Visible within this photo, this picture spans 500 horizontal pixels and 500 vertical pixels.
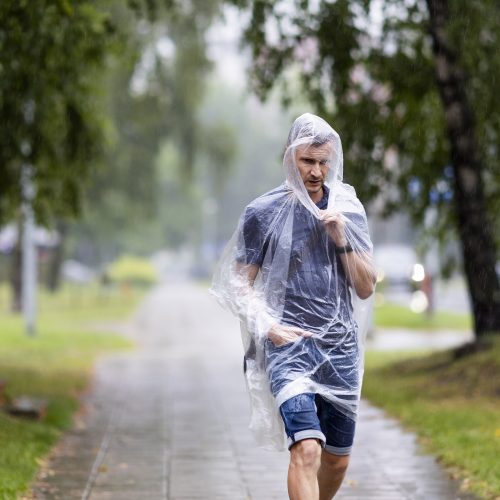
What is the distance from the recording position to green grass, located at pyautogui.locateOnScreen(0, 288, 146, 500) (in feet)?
25.5

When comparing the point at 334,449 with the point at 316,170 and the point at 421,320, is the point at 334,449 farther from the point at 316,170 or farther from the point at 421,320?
the point at 421,320

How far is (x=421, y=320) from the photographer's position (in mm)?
26906

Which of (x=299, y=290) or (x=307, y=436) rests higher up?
(x=299, y=290)

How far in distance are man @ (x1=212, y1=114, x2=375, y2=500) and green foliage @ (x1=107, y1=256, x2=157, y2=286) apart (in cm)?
4747

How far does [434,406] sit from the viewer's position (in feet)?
35.5

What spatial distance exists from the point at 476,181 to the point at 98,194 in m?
18.6

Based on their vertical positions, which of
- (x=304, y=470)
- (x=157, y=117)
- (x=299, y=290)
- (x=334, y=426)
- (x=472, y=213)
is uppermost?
(x=157, y=117)

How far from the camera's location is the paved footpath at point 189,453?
7.00 m

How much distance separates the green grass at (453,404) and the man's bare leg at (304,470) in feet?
7.74

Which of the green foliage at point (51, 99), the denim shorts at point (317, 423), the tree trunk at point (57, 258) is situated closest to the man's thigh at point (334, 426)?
the denim shorts at point (317, 423)

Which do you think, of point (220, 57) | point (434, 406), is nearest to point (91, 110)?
point (434, 406)

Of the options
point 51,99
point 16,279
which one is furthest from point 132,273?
point 51,99

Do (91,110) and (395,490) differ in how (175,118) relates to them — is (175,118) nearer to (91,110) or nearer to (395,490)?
(91,110)

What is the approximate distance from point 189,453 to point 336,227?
3.99m
